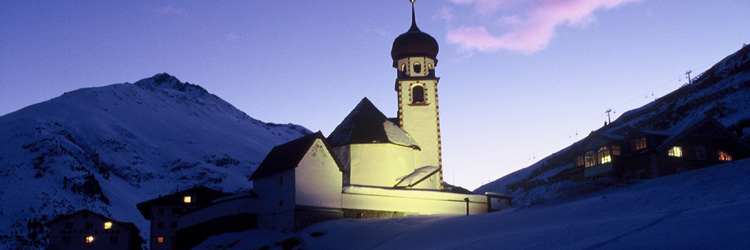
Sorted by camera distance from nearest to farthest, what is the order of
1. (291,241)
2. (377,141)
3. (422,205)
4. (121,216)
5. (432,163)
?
(291,241), (422,205), (377,141), (432,163), (121,216)

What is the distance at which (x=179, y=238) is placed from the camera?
164 ft

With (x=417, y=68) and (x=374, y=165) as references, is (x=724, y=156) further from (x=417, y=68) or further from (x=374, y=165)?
(x=374, y=165)

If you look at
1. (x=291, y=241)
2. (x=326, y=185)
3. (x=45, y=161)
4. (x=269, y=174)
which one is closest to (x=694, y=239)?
(x=291, y=241)

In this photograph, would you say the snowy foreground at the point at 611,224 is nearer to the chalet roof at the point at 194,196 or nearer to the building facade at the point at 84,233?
the chalet roof at the point at 194,196

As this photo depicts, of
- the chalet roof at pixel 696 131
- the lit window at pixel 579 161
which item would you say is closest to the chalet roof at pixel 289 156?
the chalet roof at pixel 696 131

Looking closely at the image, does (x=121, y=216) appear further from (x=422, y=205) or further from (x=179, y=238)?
(x=422, y=205)

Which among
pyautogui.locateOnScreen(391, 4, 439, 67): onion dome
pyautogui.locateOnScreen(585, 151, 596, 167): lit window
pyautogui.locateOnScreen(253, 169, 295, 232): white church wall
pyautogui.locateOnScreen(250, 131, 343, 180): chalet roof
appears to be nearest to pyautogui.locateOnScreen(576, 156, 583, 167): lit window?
pyautogui.locateOnScreen(585, 151, 596, 167): lit window

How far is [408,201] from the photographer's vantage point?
47.2 metres

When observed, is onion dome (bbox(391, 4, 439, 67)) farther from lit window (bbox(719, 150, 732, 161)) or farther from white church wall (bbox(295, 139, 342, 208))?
lit window (bbox(719, 150, 732, 161))

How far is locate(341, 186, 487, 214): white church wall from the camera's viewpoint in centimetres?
4519

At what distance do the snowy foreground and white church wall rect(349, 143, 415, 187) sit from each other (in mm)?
11312

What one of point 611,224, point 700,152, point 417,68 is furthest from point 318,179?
point 700,152

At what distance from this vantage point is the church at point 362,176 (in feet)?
143

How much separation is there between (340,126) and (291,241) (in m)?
15.9
